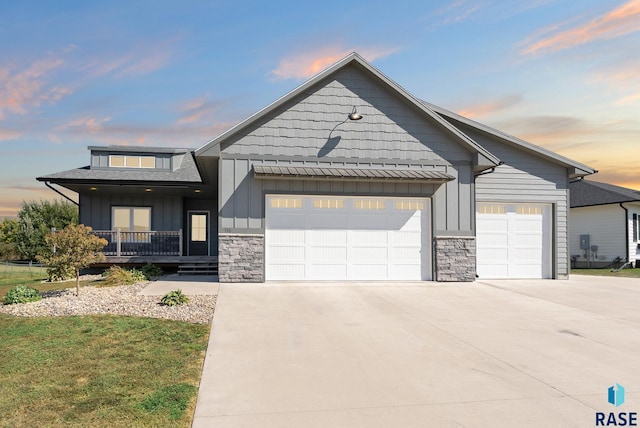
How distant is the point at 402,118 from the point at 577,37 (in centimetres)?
586

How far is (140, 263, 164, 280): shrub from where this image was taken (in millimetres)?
14967

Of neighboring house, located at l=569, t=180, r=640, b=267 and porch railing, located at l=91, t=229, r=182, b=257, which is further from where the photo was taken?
neighboring house, located at l=569, t=180, r=640, b=267

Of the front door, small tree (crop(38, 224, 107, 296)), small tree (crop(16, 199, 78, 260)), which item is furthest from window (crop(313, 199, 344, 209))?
small tree (crop(16, 199, 78, 260))

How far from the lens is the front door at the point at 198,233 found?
20.1 m

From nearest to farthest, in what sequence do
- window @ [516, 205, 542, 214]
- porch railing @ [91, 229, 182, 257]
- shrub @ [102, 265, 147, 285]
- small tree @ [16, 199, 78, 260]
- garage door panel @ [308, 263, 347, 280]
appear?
garage door panel @ [308, 263, 347, 280] < shrub @ [102, 265, 147, 285] < window @ [516, 205, 542, 214] < porch railing @ [91, 229, 182, 257] < small tree @ [16, 199, 78, 260]

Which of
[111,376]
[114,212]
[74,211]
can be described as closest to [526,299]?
[111,376]

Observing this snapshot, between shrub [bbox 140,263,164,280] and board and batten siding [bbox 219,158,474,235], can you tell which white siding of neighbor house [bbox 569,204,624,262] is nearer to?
board and batten siding [bbox 219,158,474,235]

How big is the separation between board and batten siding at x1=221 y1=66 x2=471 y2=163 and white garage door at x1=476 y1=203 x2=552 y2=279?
258cm

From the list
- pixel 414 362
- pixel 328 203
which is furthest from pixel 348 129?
pixel 414 362

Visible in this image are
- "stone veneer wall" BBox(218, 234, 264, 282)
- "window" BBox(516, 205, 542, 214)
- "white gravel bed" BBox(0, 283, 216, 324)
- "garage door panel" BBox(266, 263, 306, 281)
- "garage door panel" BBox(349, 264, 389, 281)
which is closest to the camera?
"white gravel bed" BBox(0, 283, 216, 324)

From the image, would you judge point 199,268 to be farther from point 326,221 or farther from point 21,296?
point 21,296

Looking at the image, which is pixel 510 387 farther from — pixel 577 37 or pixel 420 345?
pixel 577 37

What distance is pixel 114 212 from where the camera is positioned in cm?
1855

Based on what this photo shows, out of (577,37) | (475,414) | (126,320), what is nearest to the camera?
(475,414)
